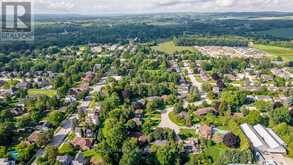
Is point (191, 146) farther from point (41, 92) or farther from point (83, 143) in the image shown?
point (41, 92)

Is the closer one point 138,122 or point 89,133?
point 89,133

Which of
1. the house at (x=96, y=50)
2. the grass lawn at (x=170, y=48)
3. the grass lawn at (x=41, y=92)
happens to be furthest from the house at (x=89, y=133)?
the grass lawn at (x=170, y=48)

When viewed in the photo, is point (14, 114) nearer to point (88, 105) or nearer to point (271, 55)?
point (88, 105)

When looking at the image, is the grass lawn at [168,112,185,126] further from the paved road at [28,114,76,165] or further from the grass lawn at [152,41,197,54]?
the grass lawn at [152,41,197,54]

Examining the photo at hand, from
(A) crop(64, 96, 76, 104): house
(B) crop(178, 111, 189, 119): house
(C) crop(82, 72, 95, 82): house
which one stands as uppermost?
(C) crop(82, 72, 95, 82): house

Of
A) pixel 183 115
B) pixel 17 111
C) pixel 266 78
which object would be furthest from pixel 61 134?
pixel 266 78

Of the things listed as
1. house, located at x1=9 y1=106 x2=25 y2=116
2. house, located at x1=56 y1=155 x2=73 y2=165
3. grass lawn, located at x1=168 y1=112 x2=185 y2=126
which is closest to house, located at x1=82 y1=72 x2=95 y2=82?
house, located at x1=9 y1=106 x2=25 y2=116
